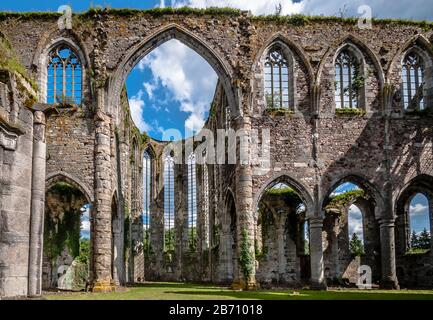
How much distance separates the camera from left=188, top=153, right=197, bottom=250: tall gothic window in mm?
38312

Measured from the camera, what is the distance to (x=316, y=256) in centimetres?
2131

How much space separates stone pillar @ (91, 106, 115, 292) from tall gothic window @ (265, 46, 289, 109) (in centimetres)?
645

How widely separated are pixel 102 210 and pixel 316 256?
324 inches

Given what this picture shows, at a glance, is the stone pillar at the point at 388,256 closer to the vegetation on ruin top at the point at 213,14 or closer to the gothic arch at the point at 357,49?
the gothic arch at the point at 357,49

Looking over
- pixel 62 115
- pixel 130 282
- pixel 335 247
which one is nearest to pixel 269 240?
pixel 335 247

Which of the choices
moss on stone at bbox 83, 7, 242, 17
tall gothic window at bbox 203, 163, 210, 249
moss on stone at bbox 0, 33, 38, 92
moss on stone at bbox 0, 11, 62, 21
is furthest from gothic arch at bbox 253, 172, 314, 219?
tall gothic window at bbox 203, 163, 210, 249

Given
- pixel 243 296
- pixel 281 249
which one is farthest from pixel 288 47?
pixel 281 249

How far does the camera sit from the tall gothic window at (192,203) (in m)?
38.3

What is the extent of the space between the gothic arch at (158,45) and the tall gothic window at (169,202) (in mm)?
17990

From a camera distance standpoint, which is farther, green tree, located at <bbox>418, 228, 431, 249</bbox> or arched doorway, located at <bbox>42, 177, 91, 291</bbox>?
green tree, located at <bbox>418, 228, 431, 249</bbox>

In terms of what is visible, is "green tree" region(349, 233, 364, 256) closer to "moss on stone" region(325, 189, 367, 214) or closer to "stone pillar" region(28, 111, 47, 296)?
"moss on stone" region(325, 189, 367, 214)

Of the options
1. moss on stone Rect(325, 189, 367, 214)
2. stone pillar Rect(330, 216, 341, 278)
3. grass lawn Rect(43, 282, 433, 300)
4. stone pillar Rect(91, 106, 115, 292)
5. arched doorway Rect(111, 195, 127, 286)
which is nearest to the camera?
grass lawn Rect(43, 282, 433, 300)
